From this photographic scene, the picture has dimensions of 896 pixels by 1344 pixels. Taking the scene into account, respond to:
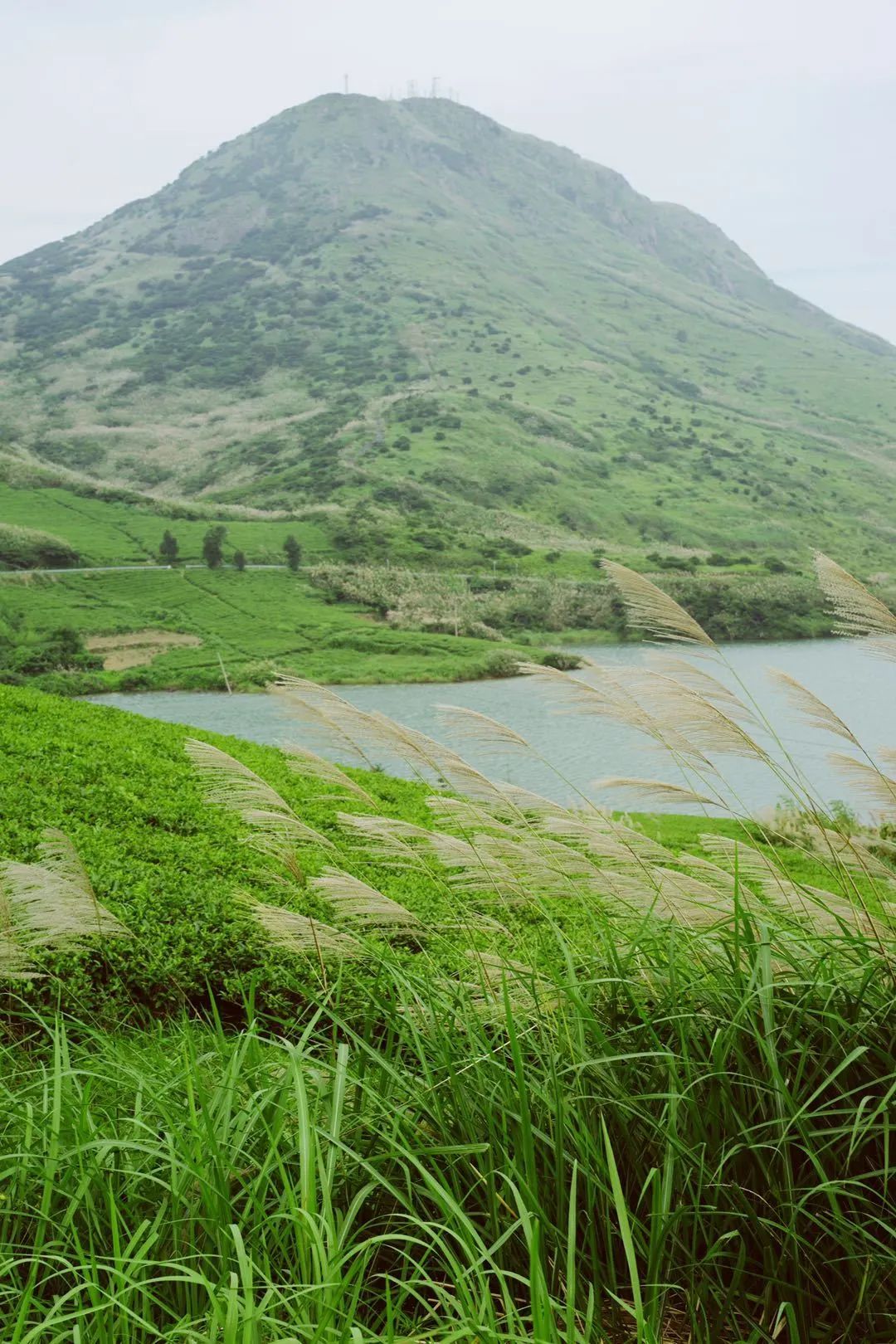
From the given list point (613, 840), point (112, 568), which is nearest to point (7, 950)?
point (613, 840)

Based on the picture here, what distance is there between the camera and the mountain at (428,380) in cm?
1978

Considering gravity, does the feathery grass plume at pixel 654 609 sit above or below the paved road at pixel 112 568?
above

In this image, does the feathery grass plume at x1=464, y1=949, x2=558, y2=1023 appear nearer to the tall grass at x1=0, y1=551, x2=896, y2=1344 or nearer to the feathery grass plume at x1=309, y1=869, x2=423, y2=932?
the tall grass at x1=0, y1=551, x2=896, y2=1344

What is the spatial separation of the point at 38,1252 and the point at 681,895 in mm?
1099

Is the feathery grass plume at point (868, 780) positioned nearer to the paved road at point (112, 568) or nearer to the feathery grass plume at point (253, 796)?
the feathery grass plume at point (253, 796)

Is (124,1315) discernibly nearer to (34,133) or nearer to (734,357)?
(34,133)

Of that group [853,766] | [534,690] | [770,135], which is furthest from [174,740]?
[770,135]

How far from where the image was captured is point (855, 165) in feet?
60.9

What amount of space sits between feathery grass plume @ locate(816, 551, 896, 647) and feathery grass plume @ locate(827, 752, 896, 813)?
233mm

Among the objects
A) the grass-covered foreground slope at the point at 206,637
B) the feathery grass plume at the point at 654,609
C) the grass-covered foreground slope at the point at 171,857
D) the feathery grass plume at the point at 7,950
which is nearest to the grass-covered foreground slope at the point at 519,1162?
the feathery grass plume at the point at 7,950

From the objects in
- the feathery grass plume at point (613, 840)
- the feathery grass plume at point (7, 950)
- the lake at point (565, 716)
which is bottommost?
the lake at point (565, 716)

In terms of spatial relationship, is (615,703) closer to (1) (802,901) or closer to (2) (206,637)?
(1) (802,901)

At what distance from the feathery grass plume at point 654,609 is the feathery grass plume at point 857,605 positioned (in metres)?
0.22

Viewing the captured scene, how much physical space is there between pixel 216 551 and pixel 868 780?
613 inches
